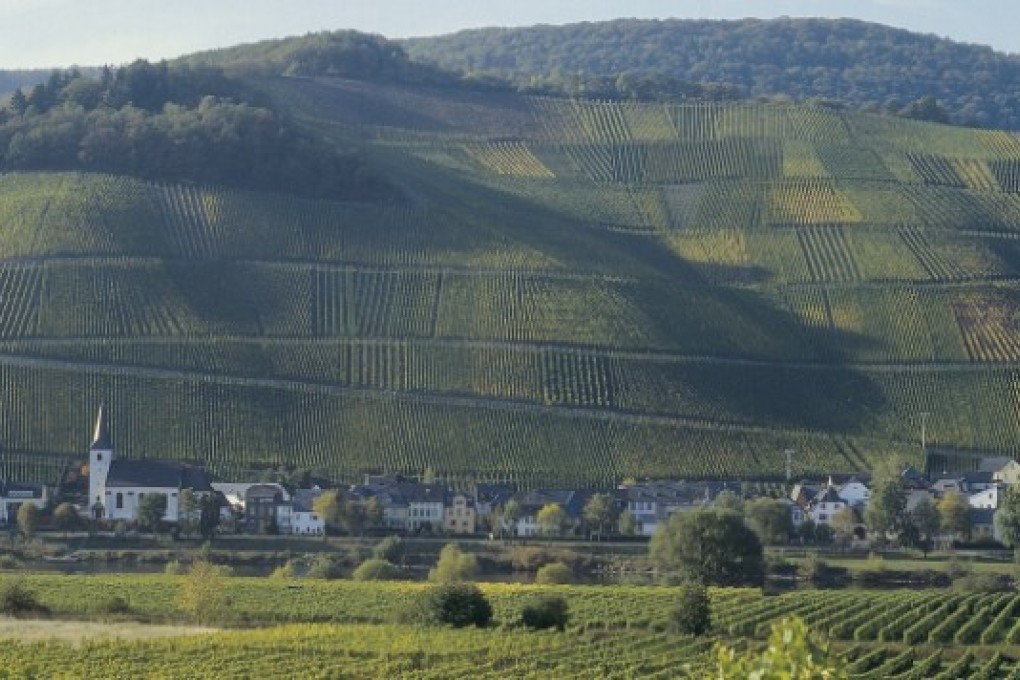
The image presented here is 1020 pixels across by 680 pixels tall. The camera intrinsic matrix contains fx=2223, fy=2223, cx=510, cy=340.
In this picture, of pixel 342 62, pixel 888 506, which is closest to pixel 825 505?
pixel 888 506

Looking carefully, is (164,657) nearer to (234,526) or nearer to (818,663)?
(818,663)

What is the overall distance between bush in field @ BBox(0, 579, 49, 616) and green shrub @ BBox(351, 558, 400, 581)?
16.8 meters

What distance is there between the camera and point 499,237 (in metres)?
113

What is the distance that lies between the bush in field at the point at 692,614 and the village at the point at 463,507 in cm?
3239

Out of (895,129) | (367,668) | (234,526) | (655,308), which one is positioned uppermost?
(895,129)

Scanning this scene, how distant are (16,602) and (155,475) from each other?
35.6m

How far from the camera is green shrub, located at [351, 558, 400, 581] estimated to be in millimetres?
71363

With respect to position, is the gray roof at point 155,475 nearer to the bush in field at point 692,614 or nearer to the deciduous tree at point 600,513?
the deciduous tree at point 600,513

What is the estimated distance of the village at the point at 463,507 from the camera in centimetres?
8794

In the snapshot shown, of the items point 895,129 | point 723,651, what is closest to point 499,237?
point 895,129

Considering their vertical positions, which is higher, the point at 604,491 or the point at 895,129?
the point at 895,129

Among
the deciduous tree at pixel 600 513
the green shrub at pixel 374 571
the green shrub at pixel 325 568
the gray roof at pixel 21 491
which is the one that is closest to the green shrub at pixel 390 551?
the green shrub at pixel 325 568

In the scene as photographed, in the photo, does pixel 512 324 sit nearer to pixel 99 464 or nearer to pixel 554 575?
pixel 99 464

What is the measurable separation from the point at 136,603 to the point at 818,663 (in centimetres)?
4343
